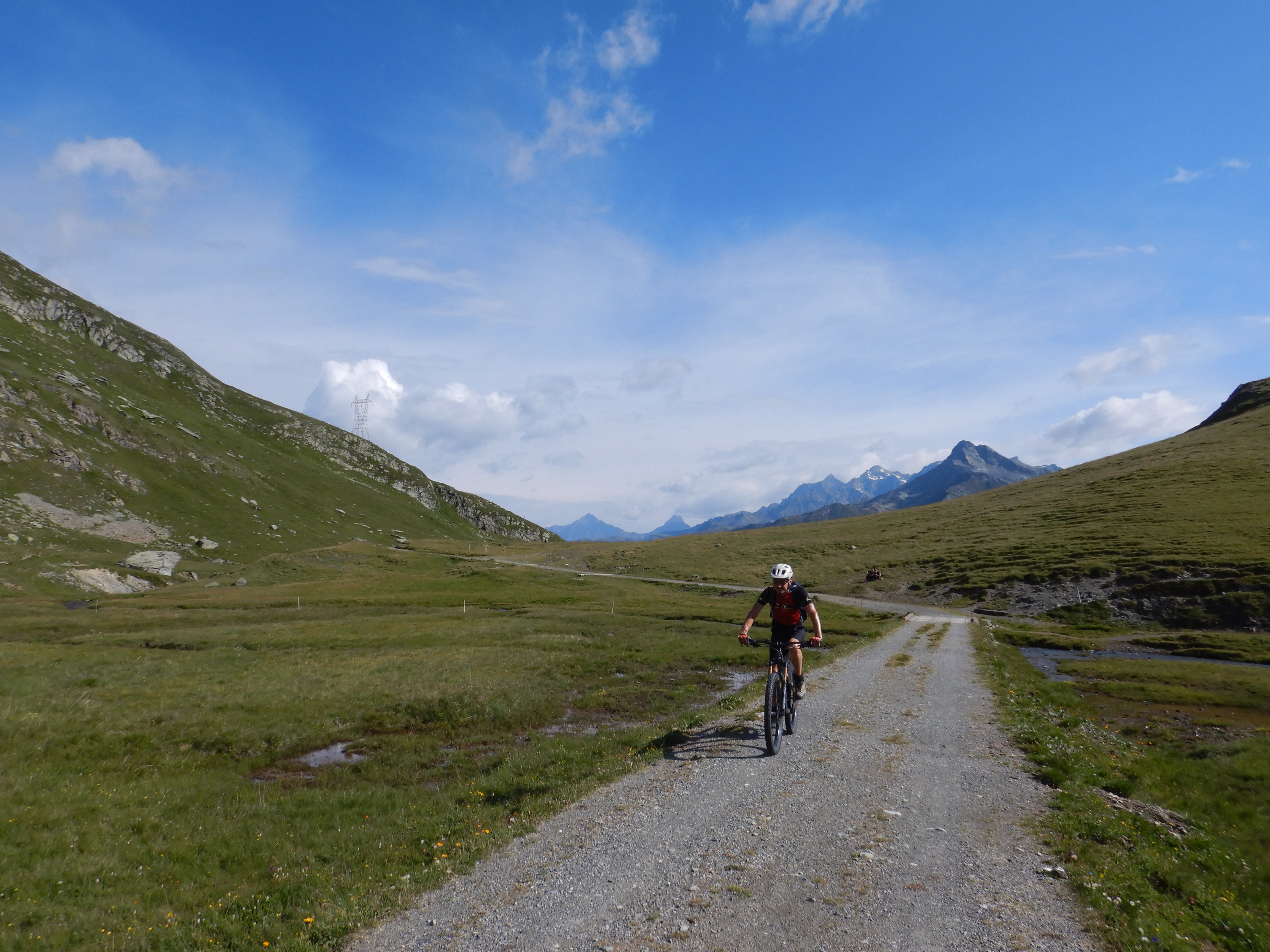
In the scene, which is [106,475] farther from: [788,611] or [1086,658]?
[1086,658]

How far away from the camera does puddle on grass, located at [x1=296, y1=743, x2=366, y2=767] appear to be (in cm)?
2023

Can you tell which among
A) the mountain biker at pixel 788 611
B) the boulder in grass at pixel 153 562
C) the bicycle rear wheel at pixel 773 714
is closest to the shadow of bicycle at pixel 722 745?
the bicycle rear wheel at pixel 773 714

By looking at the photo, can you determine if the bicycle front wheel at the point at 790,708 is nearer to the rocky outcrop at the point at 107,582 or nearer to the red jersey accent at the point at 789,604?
the red jersey accent at the point at 789,604

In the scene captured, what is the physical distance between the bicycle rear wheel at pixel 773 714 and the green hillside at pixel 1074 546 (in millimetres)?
66896

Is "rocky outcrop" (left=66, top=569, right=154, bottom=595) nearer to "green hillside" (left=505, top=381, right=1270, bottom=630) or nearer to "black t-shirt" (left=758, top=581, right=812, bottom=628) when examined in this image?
"green hillside" (left=505, top=381, right=1270, bottom=630)

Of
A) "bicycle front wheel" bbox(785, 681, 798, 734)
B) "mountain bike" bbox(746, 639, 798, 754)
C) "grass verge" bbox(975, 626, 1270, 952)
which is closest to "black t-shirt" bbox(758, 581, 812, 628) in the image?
"mountain bike" bbox(746, 639, 798, 754)

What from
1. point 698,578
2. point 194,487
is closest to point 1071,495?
point 698,578

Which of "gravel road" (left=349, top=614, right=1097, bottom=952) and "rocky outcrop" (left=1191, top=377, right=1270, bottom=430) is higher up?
"rocky outcrop" (left=1191, top=377, right=1270, bottom=430)

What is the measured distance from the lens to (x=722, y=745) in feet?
53.3

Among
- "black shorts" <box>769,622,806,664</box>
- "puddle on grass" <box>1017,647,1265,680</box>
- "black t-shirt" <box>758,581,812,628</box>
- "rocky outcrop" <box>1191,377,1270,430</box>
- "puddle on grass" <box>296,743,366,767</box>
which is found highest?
"rocky outcrop" <box>1191,377,1270,430</box>

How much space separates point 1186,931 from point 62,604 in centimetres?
9450

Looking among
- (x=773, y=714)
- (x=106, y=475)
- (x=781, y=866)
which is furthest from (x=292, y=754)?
(x=106, y=475)

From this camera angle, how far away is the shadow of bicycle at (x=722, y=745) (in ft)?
50.2

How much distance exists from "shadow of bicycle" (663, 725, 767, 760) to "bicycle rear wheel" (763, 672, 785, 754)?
1.11 ft
